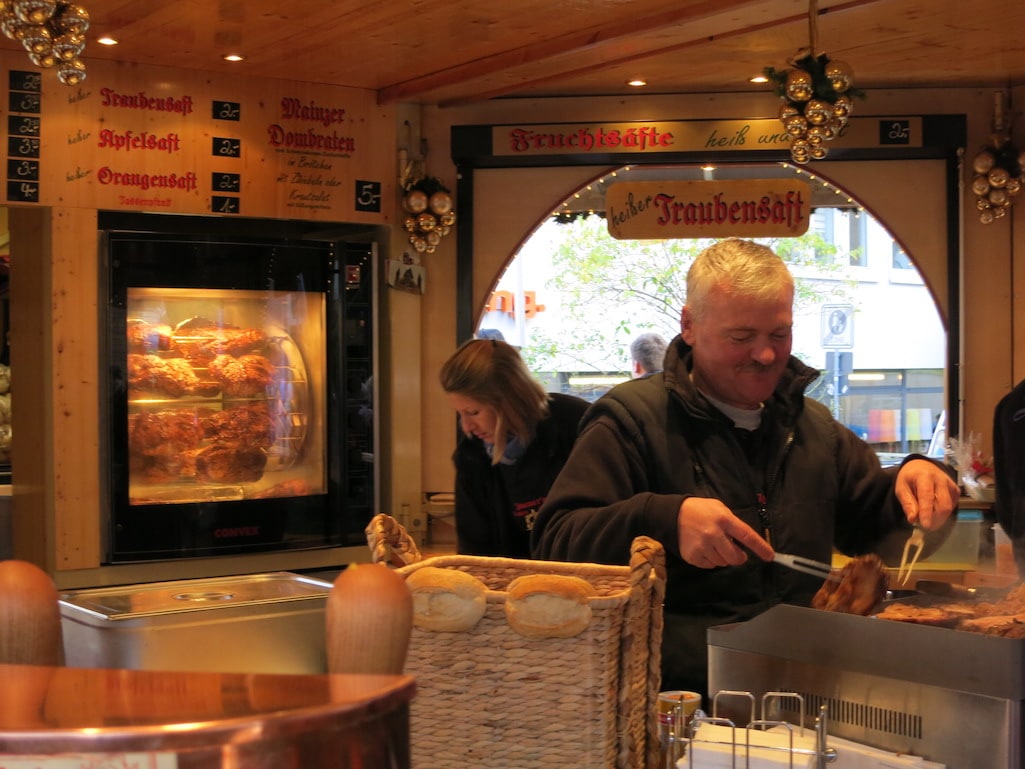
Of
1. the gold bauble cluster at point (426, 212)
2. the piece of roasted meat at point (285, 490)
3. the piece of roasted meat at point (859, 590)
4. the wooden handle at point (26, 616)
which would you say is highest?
the gold bauble cluster at point (426, 212)

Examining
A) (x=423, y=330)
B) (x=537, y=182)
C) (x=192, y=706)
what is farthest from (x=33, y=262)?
(x=192, y=706)

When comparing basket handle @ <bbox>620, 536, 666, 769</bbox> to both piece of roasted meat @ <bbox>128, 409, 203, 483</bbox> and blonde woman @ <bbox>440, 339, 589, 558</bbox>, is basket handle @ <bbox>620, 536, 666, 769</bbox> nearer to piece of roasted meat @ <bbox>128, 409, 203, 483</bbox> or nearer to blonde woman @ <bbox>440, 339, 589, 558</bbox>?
blonde woman @ <bbox>440, 339, 589, 558</bbox>

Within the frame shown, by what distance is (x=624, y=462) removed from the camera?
2117 mm

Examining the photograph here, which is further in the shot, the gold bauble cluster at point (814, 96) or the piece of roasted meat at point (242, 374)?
the piece of roasted meat at point (242, 374)

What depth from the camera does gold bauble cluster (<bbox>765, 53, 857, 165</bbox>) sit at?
4086 mm

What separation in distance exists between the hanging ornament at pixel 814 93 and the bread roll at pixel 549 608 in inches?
131

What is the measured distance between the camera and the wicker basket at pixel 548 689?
1137mm

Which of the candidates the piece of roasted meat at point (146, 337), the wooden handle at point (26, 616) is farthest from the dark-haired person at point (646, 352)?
the wooden handle at point (26, 616)

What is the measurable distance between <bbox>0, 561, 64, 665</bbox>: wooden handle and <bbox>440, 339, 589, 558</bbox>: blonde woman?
2770 millimetres

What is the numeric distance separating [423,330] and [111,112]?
175 centimetres

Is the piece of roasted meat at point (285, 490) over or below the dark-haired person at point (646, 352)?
below

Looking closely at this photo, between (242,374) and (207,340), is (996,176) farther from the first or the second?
(207,340)

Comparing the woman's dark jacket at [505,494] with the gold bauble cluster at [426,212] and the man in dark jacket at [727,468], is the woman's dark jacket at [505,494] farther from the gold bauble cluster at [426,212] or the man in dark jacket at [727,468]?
the gold bauble cluster at [426,212]

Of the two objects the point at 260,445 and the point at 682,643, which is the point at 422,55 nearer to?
the point at 260,445
